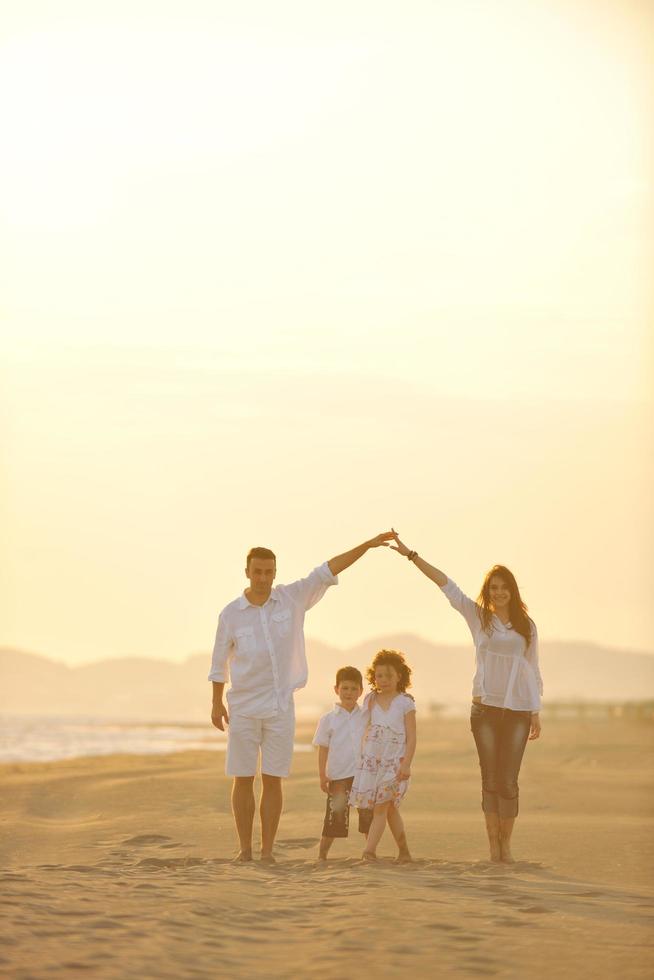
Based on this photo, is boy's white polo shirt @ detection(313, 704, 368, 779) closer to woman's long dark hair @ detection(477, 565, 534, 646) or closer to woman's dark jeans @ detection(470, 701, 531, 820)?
woman's dark jeans @ detection(470, 701, 531, 820)

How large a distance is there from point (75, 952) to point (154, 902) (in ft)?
3.60

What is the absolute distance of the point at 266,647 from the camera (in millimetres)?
9414

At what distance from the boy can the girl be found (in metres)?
0.28

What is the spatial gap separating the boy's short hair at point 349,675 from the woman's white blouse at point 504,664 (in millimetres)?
946

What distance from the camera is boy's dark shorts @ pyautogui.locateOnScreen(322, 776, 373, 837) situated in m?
9.70

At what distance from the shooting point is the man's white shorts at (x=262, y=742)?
9438 millimetres

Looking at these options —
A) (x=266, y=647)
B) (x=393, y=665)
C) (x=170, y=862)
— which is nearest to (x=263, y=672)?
(x=266, y=647)

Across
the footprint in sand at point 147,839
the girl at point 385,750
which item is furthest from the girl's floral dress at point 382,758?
the footprint in sand at point 147,839

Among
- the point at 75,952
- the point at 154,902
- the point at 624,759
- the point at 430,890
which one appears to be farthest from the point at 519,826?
the point at 624,759

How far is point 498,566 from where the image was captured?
9539 mm

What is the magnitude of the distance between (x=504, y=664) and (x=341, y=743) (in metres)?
1.30

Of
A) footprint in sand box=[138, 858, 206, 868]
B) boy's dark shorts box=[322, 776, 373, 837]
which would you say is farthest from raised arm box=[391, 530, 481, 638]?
footprint in sand box=[138, 858, 206, 868]

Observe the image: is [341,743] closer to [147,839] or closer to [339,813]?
[339,813]

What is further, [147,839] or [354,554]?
[147,839]
